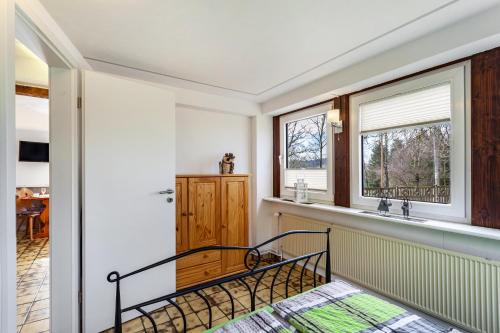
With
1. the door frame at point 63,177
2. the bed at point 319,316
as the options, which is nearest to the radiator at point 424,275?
the bed at point 319,316

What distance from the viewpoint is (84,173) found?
Answer: 1915mm

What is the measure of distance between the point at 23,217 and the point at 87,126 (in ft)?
13.2

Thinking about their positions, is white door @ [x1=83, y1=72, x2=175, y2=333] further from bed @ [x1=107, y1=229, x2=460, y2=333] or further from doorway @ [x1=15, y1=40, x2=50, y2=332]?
bed @ [x1=107, y1=229, x2=460, y2=333]

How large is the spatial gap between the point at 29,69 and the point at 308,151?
137 inches

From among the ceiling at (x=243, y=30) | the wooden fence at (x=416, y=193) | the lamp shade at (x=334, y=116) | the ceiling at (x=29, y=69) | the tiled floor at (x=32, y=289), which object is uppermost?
the ceiling at (x=29, y=69)

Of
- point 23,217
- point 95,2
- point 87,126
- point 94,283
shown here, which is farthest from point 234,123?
point 23,217

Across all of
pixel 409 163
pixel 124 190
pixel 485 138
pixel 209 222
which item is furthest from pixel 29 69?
pixel 485 138

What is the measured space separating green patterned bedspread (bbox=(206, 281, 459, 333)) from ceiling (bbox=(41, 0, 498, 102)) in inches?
70.4

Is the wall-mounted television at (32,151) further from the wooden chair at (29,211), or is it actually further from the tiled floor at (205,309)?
the tiled floor at (205,309)

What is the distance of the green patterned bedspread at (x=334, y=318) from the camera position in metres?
1.13

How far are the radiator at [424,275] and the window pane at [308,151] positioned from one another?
721 mm

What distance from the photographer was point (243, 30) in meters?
1.74

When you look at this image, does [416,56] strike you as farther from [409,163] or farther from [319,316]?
[319,316]

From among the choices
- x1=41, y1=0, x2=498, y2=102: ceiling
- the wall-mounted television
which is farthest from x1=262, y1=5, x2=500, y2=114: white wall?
the wall-mounted television
